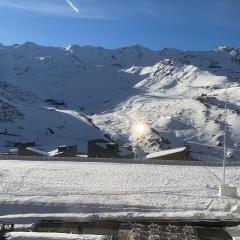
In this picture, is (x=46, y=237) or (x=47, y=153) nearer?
(x=46, y=237)

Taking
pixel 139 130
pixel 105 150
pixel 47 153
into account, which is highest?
pixel 139 130

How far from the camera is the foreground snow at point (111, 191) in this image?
40.3m

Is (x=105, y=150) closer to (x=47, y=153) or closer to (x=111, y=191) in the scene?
(x=47, y=153)

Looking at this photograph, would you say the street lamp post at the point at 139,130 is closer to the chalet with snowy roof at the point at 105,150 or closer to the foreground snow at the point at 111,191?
the chalet with snowy roof at the point at 105,150

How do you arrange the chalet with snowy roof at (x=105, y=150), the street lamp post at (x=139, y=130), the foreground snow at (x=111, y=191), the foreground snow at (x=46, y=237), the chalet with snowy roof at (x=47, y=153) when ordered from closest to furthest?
the foreground snow at (x=46, y=237), the foreground snow at (x=111, y=191), the chalet with snowy roof at (x=47, y=153), the chalet with snowy roof at (x=105, y=150), the street lamp post at (x=139, y=130)

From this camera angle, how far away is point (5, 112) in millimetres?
184125

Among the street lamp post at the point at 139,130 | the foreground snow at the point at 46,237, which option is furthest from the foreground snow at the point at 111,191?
the street lamp post at the point at 139,130

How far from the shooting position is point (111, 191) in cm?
4628

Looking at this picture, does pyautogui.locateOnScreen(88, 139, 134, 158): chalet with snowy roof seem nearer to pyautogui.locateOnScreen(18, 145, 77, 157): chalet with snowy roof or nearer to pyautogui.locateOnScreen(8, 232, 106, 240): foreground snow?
pyautogui.locateOnScreen(18, 145, 77, 157): chalet with snowy roof

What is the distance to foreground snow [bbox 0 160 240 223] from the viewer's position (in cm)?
4028

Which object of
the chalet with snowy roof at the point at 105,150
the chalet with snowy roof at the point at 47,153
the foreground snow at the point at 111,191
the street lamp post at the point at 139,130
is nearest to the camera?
the foreground snow at the point at 111,191

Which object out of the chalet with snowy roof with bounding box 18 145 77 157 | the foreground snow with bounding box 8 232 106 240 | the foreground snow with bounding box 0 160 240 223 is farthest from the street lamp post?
the foreground snow with bounding box 8 232 106 240

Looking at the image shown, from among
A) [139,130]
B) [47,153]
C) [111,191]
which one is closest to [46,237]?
[111,191]

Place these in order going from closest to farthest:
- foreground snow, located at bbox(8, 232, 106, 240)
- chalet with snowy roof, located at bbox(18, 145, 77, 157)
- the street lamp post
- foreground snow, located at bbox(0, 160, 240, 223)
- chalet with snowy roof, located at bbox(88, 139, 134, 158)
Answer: foreground snow, located at bbox(8, 232, 106, 240) < foreground snow, located at bbox(0, 160, 240, 223) < chalet with snowy roof, located at bbox(18, 145, 77, 157) < chalet with snowy roof, located at bbox(88, 139, 134, 158) < the street lamp post
